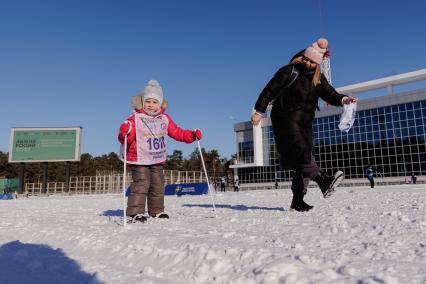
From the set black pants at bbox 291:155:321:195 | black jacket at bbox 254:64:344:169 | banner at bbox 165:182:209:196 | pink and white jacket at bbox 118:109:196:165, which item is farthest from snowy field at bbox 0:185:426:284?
banner at bbox 165:182:209:196

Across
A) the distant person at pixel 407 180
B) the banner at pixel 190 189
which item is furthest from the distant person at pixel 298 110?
the distant person at pixel 407 180

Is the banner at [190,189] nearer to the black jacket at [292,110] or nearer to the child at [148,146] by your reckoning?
the child at [148,146]

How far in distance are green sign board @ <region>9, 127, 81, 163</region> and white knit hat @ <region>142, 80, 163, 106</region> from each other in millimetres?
36488

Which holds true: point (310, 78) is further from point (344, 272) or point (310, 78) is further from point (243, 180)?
point (243, 180)

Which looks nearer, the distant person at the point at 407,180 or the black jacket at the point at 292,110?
the black jacket at the point at 292,110

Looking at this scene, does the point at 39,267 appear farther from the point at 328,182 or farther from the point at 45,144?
the point at 45,144

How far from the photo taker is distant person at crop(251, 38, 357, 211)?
4.25 m

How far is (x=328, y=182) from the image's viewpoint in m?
4.11

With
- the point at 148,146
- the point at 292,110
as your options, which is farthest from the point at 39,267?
the point at 292,110

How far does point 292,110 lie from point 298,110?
71 mm

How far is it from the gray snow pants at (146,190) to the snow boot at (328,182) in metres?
1.94

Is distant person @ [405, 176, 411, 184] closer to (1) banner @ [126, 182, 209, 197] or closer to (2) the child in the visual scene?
(1) banner @ [126, 182, 209, 197]

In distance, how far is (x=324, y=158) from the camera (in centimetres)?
4341

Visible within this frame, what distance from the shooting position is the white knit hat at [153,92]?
4770 millimetres
